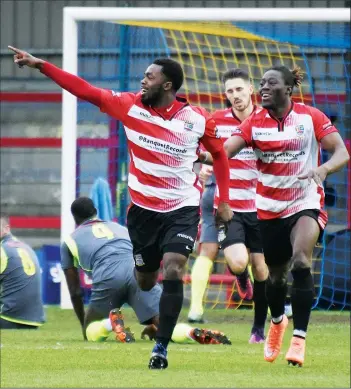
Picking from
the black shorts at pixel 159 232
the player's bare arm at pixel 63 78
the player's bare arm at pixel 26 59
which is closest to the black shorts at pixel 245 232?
the black shorts at pixel 159 232

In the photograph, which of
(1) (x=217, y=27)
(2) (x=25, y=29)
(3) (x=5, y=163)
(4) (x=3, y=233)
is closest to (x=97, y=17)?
(1) (x=217, y=27)

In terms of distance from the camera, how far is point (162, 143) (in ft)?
28.1

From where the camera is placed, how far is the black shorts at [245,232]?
11094 mm

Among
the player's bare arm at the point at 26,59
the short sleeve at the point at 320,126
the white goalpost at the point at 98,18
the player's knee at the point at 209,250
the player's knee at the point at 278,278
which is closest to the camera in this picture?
the player's bare arm at the point at 26,59

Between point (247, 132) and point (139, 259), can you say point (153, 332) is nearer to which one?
point (139, 259)

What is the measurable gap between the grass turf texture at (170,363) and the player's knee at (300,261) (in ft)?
2.07

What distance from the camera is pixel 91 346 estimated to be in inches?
405

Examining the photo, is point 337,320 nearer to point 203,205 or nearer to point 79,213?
point 203,205

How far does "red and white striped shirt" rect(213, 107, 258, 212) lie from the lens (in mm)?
11195

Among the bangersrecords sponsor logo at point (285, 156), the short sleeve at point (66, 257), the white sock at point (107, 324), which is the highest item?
the bangersrecords sponsor logo at point (285, 156)

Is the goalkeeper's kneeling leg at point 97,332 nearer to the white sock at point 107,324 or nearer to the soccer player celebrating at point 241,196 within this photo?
the white sock at point 107,324

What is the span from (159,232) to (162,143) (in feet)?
1.89

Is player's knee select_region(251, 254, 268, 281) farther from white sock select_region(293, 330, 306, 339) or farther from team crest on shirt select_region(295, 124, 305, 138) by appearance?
white sock select_region(293, 330, 306, 339)

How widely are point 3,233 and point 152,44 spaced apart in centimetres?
496
